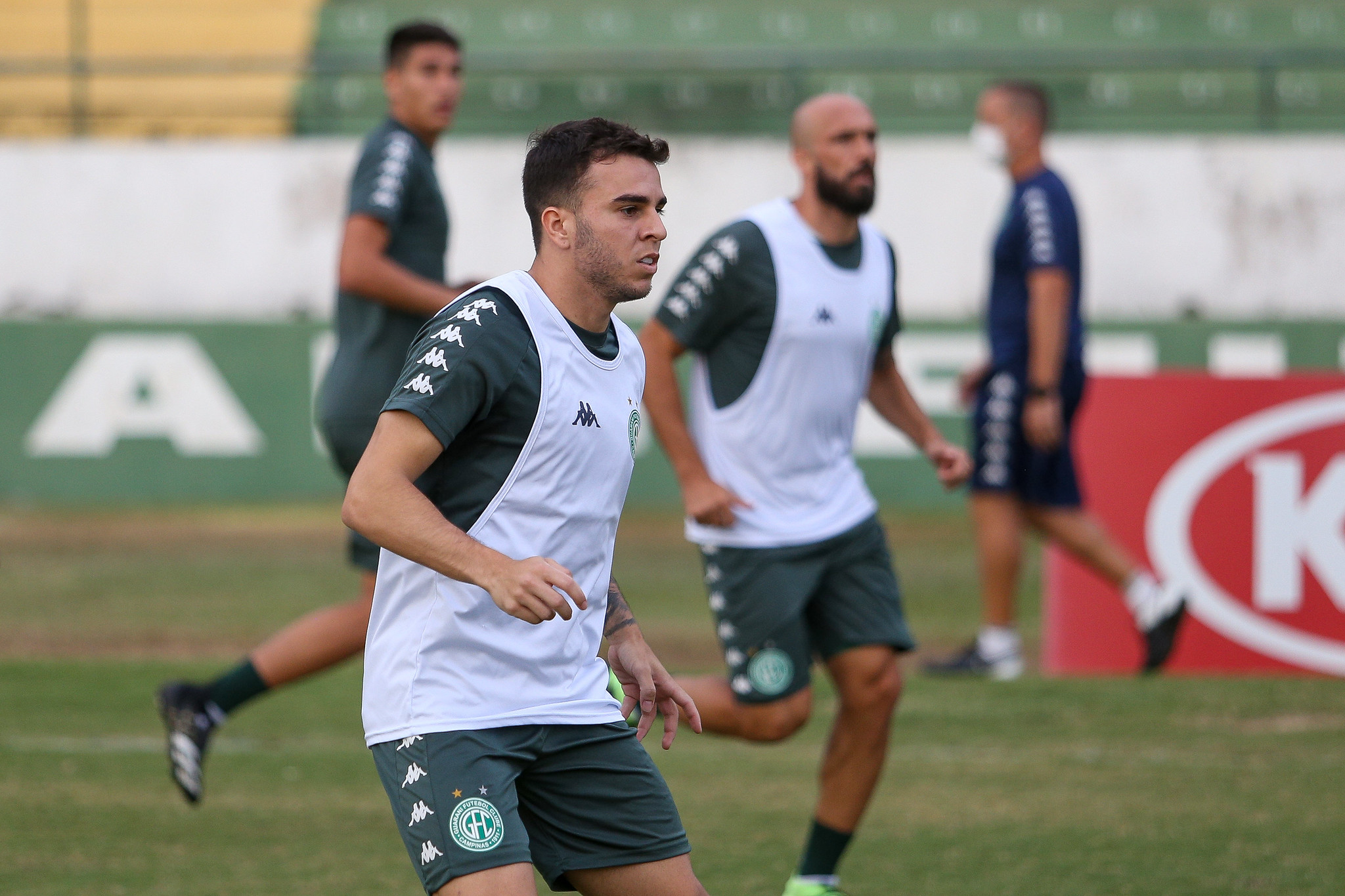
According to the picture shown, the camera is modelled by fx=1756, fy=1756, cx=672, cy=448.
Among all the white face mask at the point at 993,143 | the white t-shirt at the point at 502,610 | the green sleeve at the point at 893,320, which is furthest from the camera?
the white face mask at the point at 993,143

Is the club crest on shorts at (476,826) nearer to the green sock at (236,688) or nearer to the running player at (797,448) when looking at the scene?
the running player at (797,448)

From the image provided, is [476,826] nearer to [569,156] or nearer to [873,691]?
[569,156]

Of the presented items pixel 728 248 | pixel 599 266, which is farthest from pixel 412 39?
pixel 599 266

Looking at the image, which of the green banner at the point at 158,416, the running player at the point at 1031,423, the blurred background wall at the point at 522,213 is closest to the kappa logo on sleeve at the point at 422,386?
the running player at the point at 1031,423

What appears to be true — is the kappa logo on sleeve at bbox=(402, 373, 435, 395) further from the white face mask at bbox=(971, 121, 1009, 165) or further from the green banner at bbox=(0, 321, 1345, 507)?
the green banner at bbox=(0, 321, 1345, 507)

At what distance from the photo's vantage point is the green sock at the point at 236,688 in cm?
577

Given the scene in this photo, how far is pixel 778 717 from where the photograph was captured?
5074 millimetres

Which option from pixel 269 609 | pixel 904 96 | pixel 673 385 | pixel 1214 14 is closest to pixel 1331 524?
pixel 673 385

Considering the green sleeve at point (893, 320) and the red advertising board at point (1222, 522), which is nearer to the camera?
the green sleeve at point (893, 320)

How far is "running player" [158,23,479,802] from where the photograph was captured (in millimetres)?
5734

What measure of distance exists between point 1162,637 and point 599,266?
5164 mm

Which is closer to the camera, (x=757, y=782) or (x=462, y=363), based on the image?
(x=462, y=363)

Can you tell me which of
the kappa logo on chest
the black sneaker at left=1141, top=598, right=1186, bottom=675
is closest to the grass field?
the black sneaker at left=1141, top=598, right=1186, bottom=675

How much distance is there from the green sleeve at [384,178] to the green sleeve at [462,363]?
2.70 m
